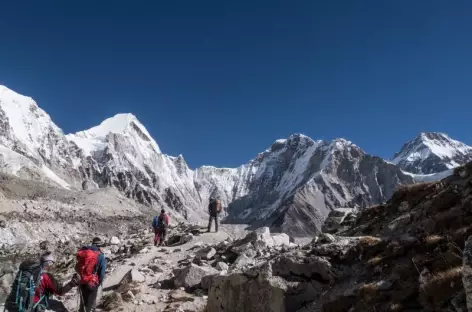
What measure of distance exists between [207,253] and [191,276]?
15.7 ft

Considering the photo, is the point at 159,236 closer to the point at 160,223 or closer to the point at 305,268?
the point at 160,223

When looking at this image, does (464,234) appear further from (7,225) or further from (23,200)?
(23,200)

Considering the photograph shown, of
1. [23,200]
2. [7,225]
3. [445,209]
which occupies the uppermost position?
[23,200]

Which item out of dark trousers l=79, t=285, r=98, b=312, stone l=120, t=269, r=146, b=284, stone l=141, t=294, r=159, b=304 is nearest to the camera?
dark trousers l=79, t=285, r=98, b=312

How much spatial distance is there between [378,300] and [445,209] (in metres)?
5.42

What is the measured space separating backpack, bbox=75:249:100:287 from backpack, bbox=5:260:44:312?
1967 mm

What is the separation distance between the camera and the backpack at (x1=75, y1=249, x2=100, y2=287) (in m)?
11.7

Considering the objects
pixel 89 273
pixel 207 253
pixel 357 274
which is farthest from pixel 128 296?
pixel 357 274

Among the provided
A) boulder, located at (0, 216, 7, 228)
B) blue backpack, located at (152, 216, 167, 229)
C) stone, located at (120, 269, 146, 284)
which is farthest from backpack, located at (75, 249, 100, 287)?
boulder, located at (0, 216, 7, 228)

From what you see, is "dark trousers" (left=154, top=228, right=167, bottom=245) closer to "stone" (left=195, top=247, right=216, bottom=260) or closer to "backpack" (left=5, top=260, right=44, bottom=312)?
"stone" (left=195, top=247, right=216, bottom=260)

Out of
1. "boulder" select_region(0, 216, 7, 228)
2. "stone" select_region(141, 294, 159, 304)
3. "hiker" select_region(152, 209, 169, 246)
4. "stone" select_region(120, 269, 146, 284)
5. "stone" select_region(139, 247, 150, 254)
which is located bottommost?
"stone" select_region(141, 294, 159, 304)

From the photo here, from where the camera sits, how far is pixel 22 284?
963 cm

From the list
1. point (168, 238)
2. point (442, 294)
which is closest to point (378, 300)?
point (442, 294)

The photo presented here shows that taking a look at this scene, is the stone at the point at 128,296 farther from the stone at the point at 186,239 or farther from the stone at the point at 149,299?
the stone at the point at 186,239
